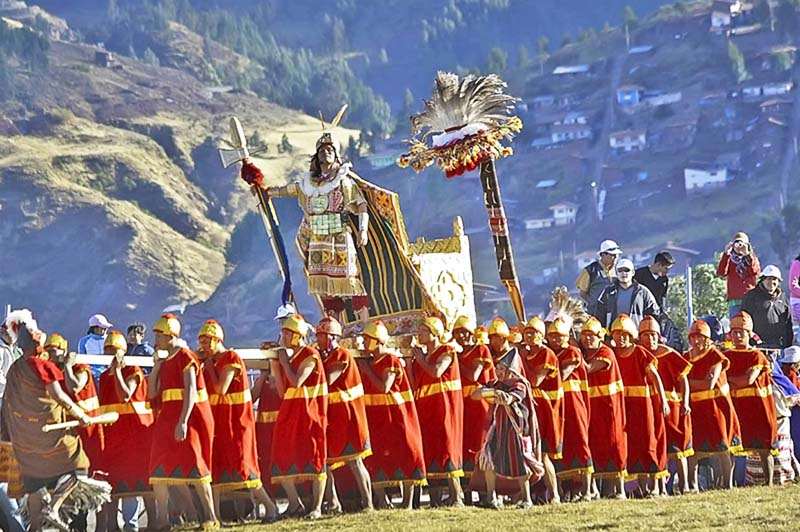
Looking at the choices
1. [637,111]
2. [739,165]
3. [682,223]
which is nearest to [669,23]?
[637,111]

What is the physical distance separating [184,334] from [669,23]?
1924 inches

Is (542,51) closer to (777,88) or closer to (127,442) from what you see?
(777,88)

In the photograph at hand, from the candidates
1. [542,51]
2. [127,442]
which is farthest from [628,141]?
[127,442]

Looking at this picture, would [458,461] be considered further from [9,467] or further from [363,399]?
[9,467]

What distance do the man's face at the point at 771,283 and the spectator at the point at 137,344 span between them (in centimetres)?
564

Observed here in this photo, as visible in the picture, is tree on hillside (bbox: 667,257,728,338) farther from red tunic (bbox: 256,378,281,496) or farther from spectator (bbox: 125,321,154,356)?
red tunic (bbox: 256,378,281,496)

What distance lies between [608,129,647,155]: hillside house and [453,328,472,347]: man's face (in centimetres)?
10676

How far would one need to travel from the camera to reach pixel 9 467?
36.9 ft

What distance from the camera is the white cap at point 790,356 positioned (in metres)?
14.8

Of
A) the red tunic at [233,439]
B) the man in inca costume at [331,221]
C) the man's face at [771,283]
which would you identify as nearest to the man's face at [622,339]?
the man in inca costume at [331,221]

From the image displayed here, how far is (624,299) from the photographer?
585 inches

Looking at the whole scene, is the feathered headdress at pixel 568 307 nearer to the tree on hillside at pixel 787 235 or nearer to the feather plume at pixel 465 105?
the feather plume at pixel 465 105

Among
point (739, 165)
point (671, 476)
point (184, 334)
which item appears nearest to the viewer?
point (671, 476)

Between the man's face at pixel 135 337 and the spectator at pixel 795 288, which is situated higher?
the spectator at pixel 795 288
